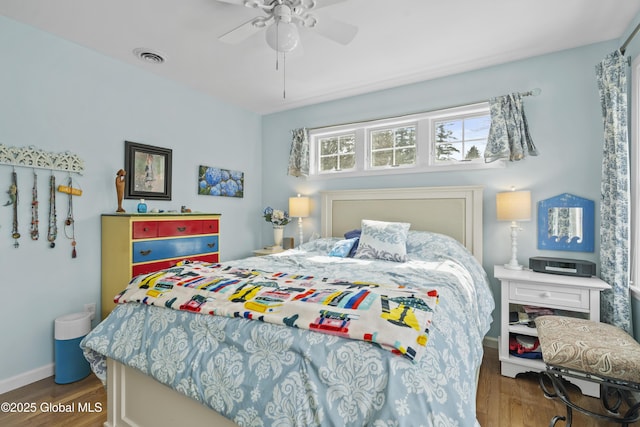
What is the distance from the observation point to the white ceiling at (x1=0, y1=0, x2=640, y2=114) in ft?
6.85

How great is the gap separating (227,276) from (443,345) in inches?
45.1

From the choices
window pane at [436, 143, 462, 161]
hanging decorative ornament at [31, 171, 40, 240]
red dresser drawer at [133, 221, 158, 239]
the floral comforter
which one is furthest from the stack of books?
hanging decorative ornament at [31, 171, 40, 240]

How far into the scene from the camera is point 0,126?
2.12 meters

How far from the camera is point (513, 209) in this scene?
252 cm

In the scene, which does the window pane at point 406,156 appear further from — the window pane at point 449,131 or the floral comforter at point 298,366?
the floral comforter at point 298,366

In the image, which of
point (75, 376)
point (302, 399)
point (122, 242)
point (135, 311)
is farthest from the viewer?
point (122, 242)

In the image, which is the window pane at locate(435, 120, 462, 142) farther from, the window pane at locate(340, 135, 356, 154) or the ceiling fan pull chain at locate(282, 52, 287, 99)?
the ceiling fan pull chain at locate(282, 52, 287, 99)

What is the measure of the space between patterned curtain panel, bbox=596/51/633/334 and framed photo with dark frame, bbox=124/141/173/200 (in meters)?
3.78

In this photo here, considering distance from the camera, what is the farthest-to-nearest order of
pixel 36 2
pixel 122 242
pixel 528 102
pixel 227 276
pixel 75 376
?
pixel 528 102
pixel 122 242
pixel 75 376
pixel 36 2
pixel 227 276

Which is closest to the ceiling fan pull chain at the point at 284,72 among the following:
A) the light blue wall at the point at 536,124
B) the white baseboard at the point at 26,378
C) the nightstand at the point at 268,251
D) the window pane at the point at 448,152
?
the light blue wall at the point at 536,124

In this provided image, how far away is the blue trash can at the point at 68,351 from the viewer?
2234mm

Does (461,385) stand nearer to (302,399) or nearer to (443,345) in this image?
(443,345)

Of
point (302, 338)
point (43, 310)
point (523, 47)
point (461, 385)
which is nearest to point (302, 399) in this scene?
point (302, 338)

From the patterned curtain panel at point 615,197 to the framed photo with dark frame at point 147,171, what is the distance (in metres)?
3.78
